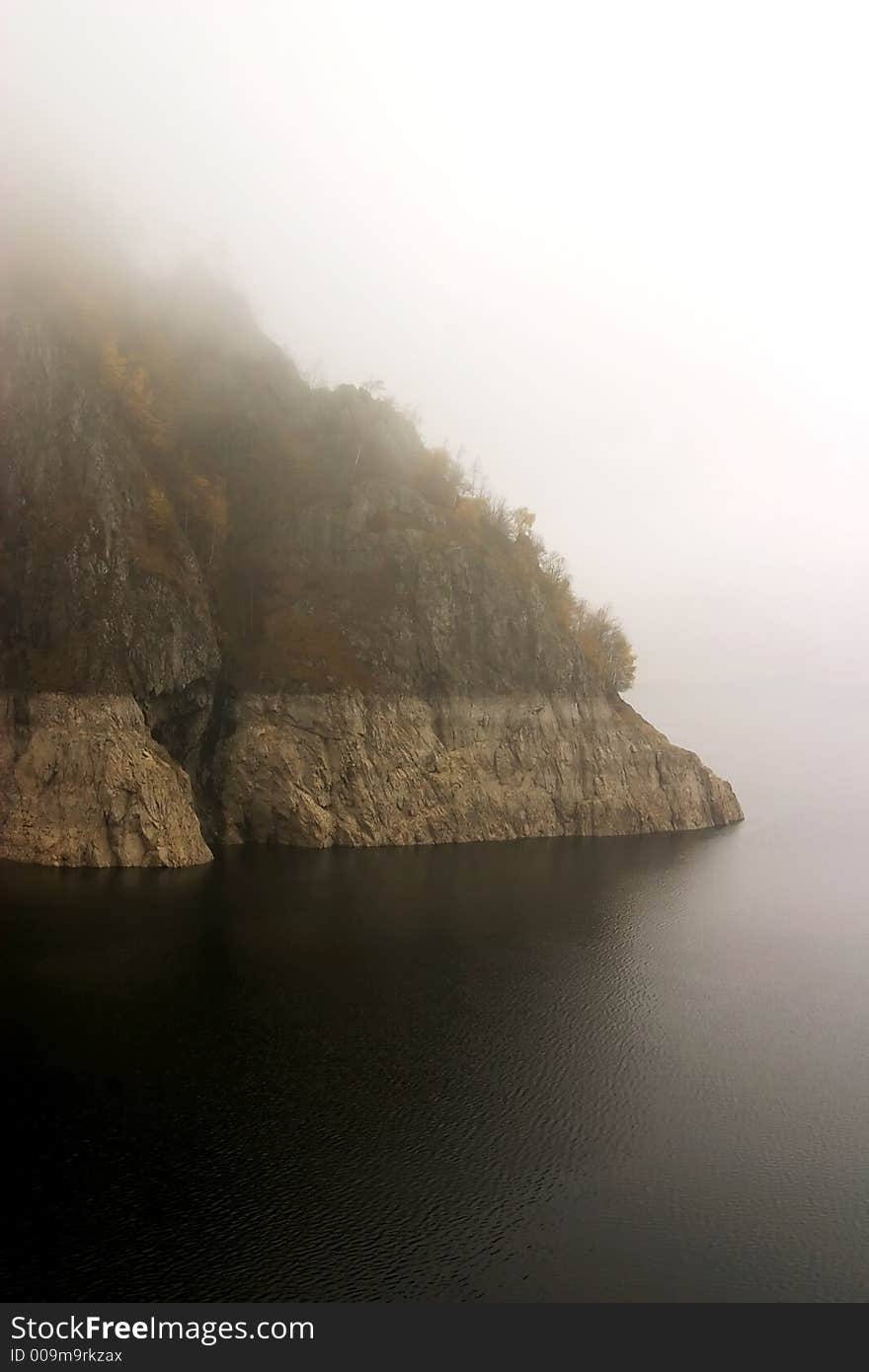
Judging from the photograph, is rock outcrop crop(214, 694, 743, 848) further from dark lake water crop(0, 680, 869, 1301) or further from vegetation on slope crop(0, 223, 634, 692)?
dark lake water crop(0, 680, 869, 1301)

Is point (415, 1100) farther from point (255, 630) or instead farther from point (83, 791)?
point (255, 630)

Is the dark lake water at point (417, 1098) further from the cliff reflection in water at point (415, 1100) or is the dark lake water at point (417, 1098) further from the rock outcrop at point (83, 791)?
the rock outcrop at point (83, 791)

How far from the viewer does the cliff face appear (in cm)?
6216

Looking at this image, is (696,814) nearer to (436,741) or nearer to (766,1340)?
(436,741)

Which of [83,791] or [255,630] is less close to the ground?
[255,630]

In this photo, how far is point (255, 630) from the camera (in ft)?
273

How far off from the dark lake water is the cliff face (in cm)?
1516

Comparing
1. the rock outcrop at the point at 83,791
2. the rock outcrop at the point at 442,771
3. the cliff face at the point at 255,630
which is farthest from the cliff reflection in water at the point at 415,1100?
the rock outcrop at the point at 442,771

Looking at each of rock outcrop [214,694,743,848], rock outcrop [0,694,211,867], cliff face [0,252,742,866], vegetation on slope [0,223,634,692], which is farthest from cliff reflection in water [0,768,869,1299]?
vegetation on slope [0,223,634,692]

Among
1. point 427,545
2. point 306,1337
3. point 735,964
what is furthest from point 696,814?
point 306,1337

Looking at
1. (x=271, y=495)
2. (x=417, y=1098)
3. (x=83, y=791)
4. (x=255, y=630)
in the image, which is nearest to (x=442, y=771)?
(x=255, y=630)

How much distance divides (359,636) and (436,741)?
47.3ft

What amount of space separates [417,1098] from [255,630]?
203 ft

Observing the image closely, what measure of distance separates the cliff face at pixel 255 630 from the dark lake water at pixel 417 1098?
49.7ft
